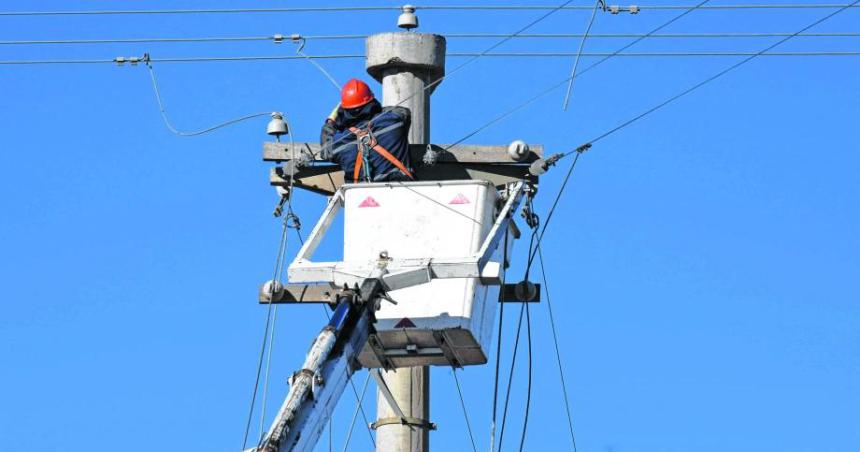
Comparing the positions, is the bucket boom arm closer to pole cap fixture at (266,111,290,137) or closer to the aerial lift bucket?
the aerial lift bucket

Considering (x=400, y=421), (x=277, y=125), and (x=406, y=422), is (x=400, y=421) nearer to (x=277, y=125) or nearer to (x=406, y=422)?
(x=406, y=422)

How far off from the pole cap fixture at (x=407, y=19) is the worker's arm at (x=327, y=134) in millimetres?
1770

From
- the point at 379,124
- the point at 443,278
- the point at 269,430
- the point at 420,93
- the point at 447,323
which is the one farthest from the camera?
the point at 420,93

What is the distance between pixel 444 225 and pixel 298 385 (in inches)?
155

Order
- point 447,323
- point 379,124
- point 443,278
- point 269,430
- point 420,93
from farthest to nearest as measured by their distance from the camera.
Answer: point 420,93 < point 379,124 < point 447,323 < point 443,278 < point 269,430

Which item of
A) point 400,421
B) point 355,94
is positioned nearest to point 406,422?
point 400,421

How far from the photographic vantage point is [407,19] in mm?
24953

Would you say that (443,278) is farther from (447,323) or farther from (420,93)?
(420,93)

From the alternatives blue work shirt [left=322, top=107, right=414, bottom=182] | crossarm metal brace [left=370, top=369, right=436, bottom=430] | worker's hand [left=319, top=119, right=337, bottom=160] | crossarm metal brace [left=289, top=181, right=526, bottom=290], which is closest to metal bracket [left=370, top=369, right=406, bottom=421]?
crossarm metal brace [left=370, top=369, right=436, bottom=430]

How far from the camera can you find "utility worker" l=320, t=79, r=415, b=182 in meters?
22.9

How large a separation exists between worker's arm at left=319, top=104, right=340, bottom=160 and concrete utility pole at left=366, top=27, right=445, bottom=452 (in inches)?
55.2

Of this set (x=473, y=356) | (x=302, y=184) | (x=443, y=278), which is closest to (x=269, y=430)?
(x=443, y=278)

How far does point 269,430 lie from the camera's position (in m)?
17.7

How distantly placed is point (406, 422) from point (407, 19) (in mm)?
3615
